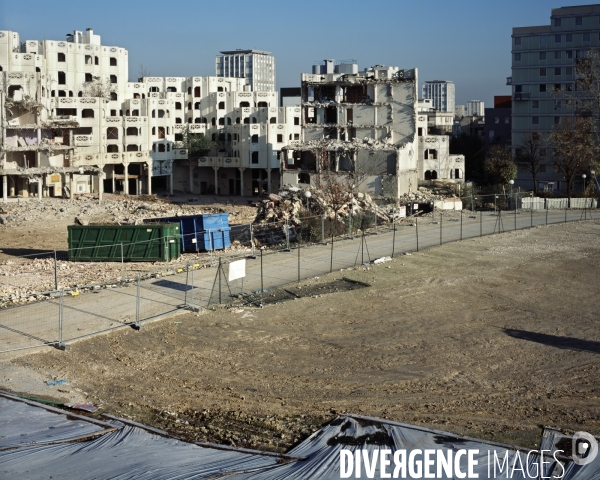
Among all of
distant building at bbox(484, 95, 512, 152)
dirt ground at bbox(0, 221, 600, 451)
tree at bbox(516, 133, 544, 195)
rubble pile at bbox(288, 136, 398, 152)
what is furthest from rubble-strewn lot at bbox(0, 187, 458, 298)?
distant building at bbox(484, 95, 512, 152)

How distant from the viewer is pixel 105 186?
76875 mm

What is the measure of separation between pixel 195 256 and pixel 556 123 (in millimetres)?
56475

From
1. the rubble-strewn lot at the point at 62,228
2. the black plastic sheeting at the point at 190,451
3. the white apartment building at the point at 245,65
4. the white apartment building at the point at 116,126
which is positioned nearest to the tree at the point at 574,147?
the rubble-strewn lot at the point at 62,228

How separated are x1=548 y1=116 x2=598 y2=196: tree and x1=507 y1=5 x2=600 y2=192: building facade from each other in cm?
828

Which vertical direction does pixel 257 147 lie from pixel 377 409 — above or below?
above

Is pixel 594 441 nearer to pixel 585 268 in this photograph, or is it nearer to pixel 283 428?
pixel 283 428

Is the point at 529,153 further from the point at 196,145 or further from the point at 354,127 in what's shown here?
the point at 196,145

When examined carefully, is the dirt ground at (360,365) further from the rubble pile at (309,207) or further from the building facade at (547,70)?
the building facade at (547,70)

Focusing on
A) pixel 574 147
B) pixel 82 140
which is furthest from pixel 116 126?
pixel 574 147

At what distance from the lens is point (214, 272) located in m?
28.3

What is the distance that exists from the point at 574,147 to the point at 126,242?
40.5m

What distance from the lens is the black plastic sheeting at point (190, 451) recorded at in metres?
11.6

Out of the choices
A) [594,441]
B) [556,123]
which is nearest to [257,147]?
[556,123]

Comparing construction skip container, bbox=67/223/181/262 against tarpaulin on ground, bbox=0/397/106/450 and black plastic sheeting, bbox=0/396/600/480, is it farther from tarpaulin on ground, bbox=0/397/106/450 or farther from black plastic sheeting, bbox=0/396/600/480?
black plastic sheeting, bbox=0/396/600/480
